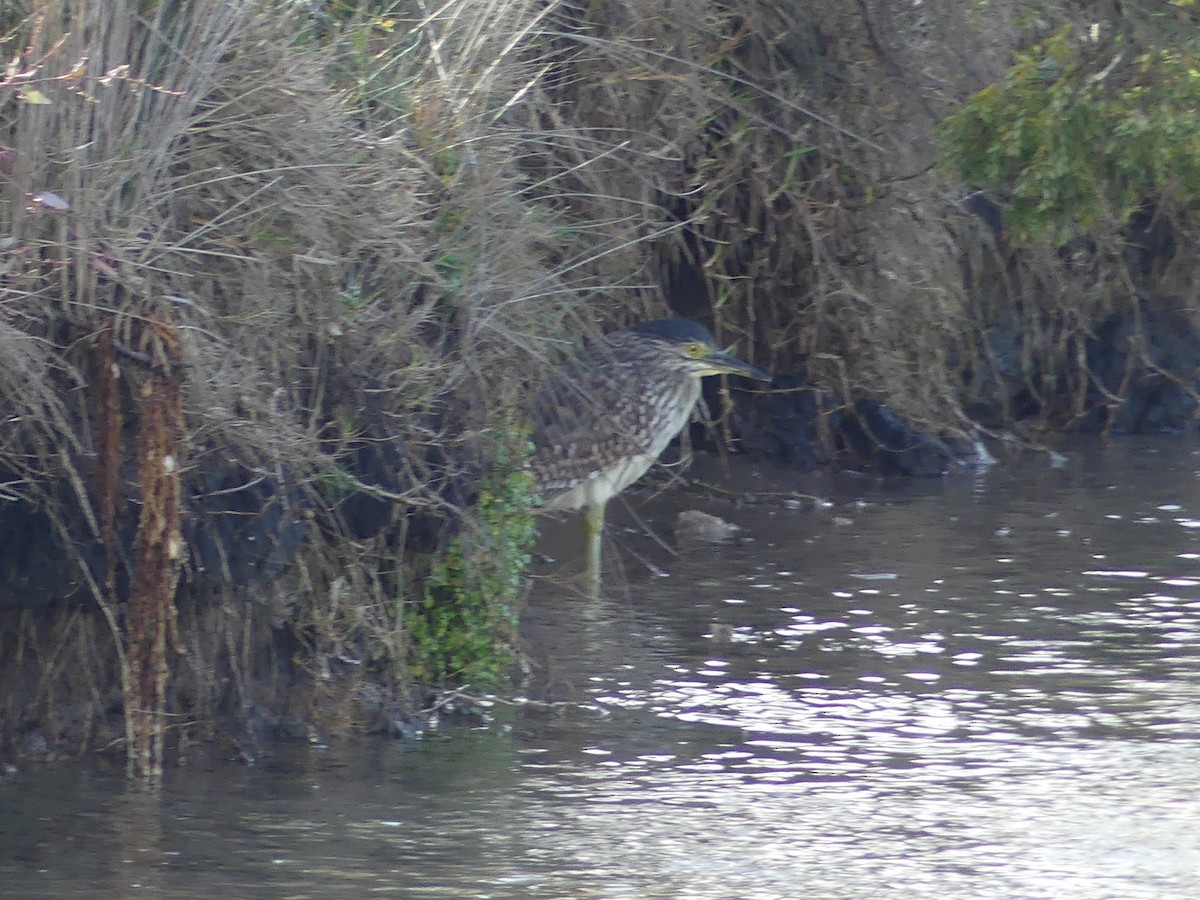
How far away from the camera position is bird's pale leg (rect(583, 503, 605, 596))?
7.69 metres

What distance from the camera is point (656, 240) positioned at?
9.39 m

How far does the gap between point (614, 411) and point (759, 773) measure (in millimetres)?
2666

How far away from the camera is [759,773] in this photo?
5.23 metres

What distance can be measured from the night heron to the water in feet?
1.32

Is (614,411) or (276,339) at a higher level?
(276,339)

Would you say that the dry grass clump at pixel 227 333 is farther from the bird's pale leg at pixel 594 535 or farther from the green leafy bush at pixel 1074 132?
the green leafy bush at pixel 1074 132

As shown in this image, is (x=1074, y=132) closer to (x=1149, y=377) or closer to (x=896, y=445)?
(x=896, y=445)

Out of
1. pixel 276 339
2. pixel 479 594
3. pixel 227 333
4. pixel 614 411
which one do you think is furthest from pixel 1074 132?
pixel 227 333

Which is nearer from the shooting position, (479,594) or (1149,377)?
(479,594)

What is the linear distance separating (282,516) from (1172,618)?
3.42 m

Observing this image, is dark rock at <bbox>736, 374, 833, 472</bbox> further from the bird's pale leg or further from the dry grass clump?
the dry grass clump

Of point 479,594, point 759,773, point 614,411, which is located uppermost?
point 614,411

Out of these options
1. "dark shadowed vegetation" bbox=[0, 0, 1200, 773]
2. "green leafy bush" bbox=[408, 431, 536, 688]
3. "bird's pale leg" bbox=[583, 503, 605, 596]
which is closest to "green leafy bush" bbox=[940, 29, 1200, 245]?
"dark shadowed vegetation" bbox=[0, 0, 1200, 773]

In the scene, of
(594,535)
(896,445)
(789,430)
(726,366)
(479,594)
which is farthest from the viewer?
(789,430)
